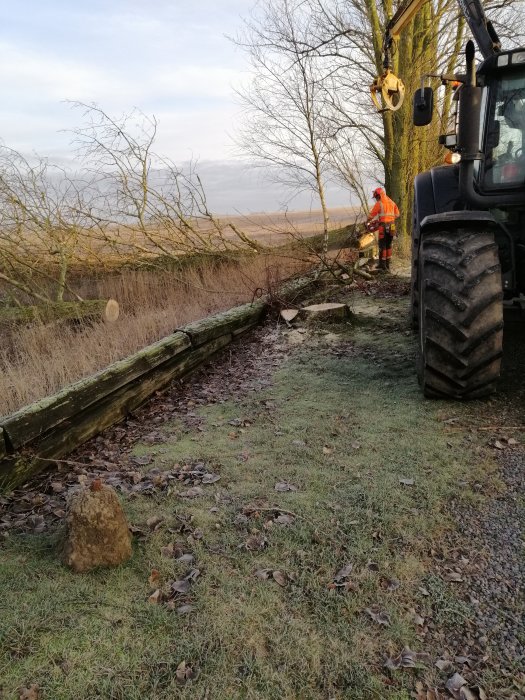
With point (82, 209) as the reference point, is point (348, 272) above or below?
below

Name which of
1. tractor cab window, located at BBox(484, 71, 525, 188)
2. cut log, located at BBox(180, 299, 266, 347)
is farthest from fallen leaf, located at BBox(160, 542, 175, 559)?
tractor cab window, located at BBox(484, 71, 525, 188)

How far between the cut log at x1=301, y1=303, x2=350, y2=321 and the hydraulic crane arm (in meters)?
2.57

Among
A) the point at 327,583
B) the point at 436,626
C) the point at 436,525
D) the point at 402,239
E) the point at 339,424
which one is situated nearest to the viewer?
the point at 436,626

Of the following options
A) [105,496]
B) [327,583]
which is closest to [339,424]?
[327,583]

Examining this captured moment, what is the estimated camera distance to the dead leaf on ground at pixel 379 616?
7.32 feet

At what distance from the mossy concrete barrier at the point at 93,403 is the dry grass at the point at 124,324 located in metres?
0.81

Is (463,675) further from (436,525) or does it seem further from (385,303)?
(385,303)

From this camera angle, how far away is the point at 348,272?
9336 mm

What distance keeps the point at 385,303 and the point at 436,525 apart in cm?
555

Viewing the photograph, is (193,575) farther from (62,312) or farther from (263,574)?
(62,312)

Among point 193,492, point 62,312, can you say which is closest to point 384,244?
point 62,312

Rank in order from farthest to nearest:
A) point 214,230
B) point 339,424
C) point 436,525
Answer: point 214,230
point 339,424
point 436,525

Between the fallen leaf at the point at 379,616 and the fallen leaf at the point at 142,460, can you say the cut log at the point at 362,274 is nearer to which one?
the fallen leaf at the point at 142,460

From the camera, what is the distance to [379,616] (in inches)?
89.4
